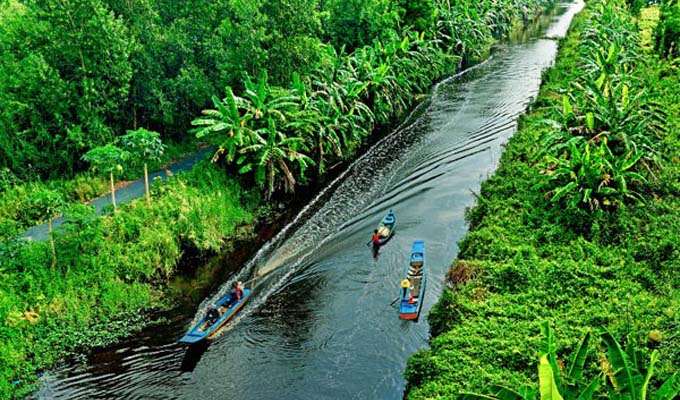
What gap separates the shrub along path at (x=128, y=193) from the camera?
22203 millimetres

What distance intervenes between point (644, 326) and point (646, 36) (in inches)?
1788

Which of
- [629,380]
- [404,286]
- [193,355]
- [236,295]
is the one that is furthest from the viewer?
[236,295]

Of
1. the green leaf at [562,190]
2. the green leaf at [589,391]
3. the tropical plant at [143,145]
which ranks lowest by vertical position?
the green leaf at [562,190]

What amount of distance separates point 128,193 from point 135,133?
3.60 metres

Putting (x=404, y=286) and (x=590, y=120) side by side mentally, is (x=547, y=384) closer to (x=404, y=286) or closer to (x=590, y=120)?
(x=404, y=286)

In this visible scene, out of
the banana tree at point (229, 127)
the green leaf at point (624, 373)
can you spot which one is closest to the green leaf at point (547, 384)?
the green leaf at point (624, 373)

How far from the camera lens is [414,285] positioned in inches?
797

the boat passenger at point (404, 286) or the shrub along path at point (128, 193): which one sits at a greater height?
the shrub along path at point (128, 193)

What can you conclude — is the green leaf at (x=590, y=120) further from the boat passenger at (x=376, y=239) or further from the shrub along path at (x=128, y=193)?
the shrub along path at (x=128, y=193)

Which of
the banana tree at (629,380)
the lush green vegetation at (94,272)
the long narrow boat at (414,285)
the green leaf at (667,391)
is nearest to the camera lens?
the green leaf at (667,391)

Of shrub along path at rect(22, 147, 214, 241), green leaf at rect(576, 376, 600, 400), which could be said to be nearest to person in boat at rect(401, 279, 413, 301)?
green leaf at rect(576, 376, 600, 400)

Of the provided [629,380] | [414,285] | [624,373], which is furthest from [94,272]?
[629,380]

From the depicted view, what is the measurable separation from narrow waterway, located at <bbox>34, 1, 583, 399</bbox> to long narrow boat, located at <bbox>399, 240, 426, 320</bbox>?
40 centimetres

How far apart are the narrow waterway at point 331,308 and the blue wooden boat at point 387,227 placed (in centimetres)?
34
